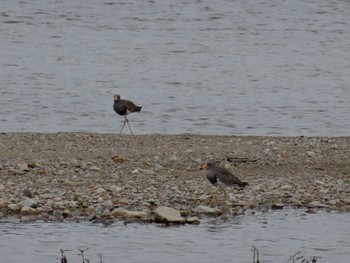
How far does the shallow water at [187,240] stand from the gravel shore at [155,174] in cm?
36

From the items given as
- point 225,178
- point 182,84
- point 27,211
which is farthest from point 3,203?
point 182,84

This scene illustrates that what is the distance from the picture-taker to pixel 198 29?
4247cm

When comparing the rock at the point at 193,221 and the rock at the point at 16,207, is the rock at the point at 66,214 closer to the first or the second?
the rock at the point at 16,207

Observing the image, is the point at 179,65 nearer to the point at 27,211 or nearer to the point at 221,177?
the point at 221,177

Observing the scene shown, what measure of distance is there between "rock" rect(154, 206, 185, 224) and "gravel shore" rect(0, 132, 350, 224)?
52mm

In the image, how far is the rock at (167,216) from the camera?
13008 millimetres

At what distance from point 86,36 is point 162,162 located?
24.0 meters

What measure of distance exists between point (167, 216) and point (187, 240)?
612 millimetres

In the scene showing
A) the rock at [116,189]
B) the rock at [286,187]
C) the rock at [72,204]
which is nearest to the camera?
the rock at [72,204]

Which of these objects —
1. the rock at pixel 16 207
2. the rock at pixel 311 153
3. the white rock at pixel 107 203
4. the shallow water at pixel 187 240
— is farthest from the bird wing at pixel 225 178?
the rock at pixel 311 153

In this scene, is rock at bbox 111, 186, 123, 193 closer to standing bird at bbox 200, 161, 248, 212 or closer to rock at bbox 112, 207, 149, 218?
rock at bbox 112, 207, 149, 218

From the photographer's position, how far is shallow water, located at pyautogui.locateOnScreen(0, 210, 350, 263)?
11867 millimetres

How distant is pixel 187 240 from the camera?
12.5 metres

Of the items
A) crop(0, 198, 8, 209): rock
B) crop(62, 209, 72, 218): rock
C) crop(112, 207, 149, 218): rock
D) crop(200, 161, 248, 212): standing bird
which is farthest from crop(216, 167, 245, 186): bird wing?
crop(0, 198, 8, 209): rock
